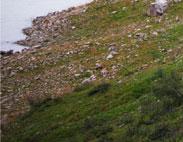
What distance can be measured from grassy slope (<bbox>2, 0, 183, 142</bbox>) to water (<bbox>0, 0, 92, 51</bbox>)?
27.7ft

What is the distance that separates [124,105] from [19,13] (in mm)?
26328

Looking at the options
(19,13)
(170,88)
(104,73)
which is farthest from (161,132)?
(19,13)

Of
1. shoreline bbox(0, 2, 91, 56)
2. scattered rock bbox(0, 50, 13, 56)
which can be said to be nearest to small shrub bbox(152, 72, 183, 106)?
scattered rock bbox(0, 50, 13, 56)

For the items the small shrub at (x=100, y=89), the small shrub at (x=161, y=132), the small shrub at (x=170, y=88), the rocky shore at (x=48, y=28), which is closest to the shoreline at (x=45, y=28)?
the rocky shore at (x=48, y=28)

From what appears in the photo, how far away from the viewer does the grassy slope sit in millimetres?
15992

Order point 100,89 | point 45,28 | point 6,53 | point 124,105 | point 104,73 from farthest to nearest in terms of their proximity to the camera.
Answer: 1. point 45,28
2. point 6,53
3. point 104,73
4. point 100,89
5. point 124,105

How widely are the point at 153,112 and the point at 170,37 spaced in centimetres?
979

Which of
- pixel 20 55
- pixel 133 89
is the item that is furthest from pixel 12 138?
pixel 20 55

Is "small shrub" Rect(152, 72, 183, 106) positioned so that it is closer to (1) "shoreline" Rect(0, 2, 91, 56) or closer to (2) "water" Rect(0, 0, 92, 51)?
(1) "shoreline" Rect(0, 2, 91, 56)

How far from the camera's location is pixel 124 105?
18.5m

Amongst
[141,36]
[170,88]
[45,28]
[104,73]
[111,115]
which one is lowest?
[45,28]

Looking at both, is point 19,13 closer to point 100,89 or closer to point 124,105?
point 100,89

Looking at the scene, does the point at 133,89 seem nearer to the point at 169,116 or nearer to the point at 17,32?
the point at 169,116

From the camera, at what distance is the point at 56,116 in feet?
64.3
